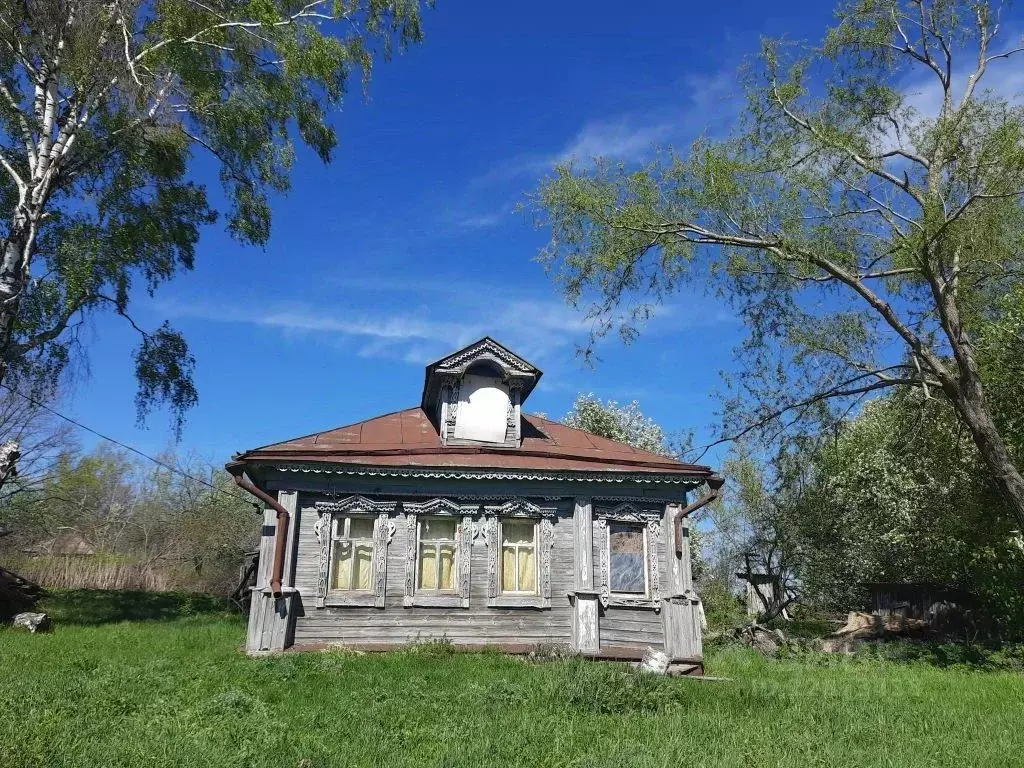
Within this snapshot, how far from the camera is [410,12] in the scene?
→ 19000 millimetres

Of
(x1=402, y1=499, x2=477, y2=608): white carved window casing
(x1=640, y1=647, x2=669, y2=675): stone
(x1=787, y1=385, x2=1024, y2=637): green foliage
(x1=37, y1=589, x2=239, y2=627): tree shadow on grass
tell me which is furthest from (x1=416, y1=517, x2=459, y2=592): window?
(x1=787, y1=385, x2=1024, y2=637): green foliage

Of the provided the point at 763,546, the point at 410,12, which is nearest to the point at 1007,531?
the point at 763,546

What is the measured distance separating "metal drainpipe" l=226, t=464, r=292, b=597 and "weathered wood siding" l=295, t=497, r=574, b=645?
0.38m

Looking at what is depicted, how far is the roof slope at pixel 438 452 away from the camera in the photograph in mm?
14127

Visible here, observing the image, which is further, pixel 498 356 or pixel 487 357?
pixel 498 356

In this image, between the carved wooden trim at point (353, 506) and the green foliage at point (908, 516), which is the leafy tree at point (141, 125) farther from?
the green foliage at point (908, 516)

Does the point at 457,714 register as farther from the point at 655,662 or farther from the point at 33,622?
the point at 33,622

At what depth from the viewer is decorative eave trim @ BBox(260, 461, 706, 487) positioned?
13930 millimetres

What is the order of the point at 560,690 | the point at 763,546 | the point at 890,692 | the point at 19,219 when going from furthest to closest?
the point at 763,546 < the point at 19,219 < the point at 890,692 < the point at 560,690

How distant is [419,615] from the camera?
14.1m

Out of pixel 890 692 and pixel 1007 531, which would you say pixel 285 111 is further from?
pixel 1007 531

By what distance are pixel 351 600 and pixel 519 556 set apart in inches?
132

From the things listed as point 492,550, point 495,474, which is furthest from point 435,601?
point 495,474

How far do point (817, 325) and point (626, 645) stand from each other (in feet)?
29.0
